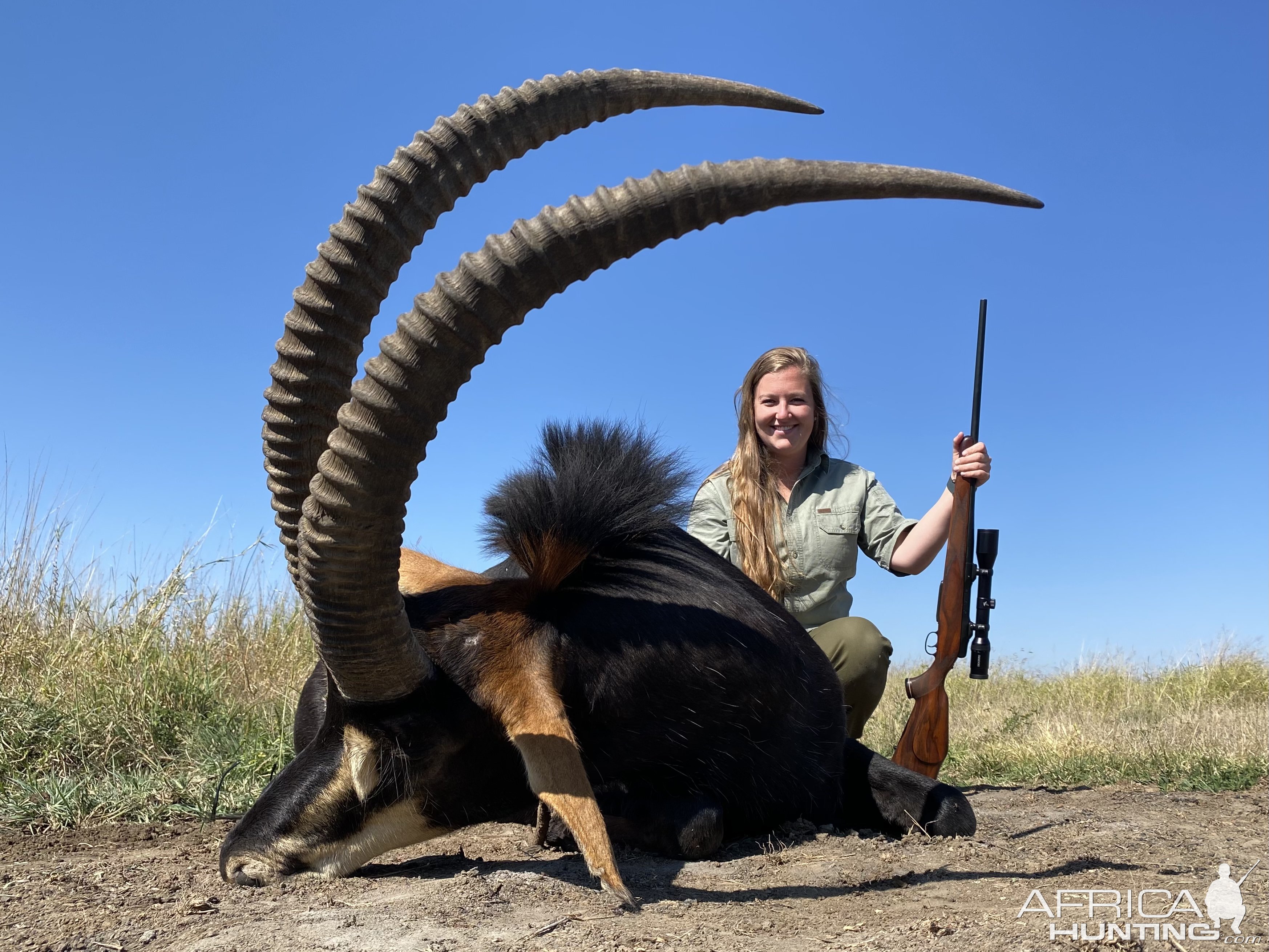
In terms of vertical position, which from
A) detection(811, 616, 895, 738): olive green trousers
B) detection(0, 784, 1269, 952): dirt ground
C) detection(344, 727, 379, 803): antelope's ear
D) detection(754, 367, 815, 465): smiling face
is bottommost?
detection(0, 784, 1269, 952): dirt ground

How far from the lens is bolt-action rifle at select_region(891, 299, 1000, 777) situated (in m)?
4.76

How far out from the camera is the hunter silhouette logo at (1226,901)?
250 centimetres

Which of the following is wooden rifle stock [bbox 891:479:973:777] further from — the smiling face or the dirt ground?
the smiling face

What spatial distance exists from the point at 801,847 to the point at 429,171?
251 cm

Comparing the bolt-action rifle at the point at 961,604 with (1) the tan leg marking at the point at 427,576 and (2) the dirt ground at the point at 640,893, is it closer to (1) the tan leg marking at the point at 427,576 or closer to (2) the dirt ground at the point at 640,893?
(2) the dirt ground at the point at 640,893

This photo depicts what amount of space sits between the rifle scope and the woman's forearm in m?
0.22

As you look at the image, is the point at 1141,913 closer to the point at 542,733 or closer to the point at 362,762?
the point at 542,733

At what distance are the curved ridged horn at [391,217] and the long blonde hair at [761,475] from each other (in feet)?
8.62

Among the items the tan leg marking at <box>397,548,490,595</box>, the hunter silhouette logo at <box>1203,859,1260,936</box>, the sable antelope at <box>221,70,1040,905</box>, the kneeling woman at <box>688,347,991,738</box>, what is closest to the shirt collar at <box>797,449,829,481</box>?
the kneeling woman at <box>688,347,991,738</box>

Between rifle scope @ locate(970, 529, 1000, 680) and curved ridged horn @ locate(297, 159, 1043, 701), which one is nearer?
curved ridged horn @ locate(297, 159, 1043, 701)

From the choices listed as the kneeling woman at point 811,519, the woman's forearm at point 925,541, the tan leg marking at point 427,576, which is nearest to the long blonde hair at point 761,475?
the kneeling woman at point 811,519

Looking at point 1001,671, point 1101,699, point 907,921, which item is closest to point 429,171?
point 907,921

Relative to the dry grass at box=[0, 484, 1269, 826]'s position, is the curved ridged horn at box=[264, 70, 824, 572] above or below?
above

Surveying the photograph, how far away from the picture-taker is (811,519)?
5.49 metres
